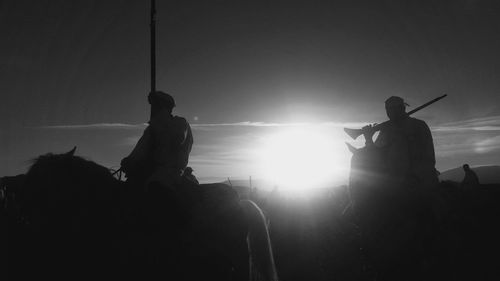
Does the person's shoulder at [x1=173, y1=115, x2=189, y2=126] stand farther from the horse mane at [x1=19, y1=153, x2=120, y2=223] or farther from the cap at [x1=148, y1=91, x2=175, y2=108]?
the horse mane at [x1=19, y1=153, x2=120, y2=223]

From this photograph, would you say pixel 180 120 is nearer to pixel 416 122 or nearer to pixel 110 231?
pixel 110 231

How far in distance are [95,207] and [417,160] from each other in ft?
21.9

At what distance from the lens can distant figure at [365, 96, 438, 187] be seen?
26.7 ft

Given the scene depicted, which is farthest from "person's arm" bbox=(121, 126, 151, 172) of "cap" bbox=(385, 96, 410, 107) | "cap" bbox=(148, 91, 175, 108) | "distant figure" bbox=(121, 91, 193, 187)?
"cap" bbox=(385, 96, 410, 107)

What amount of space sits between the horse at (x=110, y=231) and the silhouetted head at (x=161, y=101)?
1353mm

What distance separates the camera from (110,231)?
14.8 feet

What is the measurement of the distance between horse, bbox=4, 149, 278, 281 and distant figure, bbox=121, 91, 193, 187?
0.38 m

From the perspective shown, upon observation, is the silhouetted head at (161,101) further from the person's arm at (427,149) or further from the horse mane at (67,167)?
the person's arm at (427,149)

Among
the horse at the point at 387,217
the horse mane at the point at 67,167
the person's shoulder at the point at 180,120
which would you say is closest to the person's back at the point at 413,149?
the horse at the point at 387,217

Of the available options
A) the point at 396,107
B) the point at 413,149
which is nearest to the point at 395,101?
the point at 396,107

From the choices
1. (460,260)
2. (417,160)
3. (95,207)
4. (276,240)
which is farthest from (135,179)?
(276,240)

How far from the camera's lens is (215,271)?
4.73m

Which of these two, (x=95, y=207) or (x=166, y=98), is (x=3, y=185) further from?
(x=166, y=98)

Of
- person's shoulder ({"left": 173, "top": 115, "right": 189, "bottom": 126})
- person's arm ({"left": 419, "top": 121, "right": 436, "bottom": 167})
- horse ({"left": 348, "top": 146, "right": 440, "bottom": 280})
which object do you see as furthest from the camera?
person's arm ({"left": 419, "top": 121, "right": 436, "bottom": 167})
